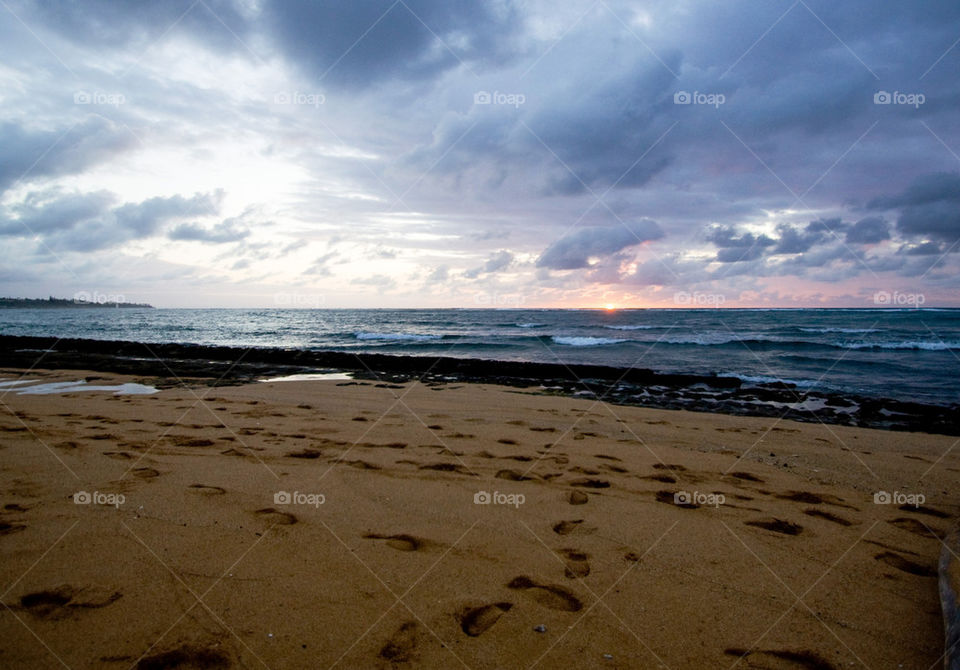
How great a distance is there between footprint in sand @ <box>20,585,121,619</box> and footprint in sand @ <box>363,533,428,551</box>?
146cm

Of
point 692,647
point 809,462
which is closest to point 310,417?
point 692,647

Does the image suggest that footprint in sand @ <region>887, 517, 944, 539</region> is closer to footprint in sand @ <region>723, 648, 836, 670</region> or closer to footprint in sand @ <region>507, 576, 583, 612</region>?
footprint in sand @ <region>723, 648, 836, 670</region>

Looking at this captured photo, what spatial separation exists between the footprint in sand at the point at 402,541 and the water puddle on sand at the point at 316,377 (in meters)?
9.52

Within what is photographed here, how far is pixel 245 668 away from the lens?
7.04 ft

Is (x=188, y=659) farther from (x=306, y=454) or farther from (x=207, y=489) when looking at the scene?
(x=306, y=454)

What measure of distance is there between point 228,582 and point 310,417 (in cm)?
473

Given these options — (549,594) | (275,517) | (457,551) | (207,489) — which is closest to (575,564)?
(549,594)

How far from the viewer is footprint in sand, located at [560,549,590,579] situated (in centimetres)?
297

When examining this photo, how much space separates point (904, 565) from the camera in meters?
3.21

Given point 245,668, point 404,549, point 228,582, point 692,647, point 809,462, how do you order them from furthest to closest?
point 809,462 < point 404,549 < point 228,582 < point 692,647 < point 245,668

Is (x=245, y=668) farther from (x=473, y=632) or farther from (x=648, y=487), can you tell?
(x=648, y=487)

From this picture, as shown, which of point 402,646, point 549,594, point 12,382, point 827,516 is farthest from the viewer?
point 12,382

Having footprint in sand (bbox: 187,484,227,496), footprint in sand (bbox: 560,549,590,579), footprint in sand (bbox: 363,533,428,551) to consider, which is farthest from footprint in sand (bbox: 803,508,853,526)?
footprint in sand (bbox: 187,484,227,496)

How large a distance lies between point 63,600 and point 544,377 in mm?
11745
